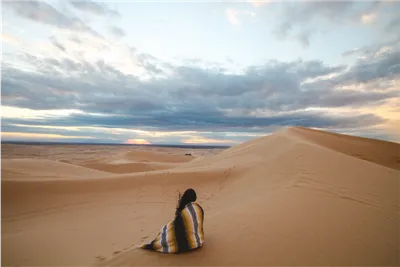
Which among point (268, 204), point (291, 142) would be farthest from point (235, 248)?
point (291, 142)

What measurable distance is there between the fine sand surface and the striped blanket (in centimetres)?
14

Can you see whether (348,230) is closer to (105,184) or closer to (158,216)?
(158,216)

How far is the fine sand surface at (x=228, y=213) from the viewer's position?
11.7ft

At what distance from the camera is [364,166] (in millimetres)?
7836

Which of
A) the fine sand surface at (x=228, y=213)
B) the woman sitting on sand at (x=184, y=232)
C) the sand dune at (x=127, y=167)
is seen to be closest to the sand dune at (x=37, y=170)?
the fine sand surface at (x=228, y=213)

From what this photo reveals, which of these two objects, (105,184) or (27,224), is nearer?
(27,224)

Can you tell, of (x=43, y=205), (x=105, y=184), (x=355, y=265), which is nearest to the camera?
(x=355, y=265)

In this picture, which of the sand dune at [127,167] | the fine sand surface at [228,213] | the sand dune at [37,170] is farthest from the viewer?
the sand dune at [127,167]

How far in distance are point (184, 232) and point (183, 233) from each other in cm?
2

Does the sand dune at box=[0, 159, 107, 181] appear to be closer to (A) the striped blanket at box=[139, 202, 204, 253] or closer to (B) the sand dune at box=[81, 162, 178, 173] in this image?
(B) the sand dune at box=[81, 162, 178, 173]

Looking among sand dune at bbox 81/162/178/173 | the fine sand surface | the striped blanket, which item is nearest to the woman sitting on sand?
the striped blanket

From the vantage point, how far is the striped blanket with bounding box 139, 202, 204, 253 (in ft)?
11.8

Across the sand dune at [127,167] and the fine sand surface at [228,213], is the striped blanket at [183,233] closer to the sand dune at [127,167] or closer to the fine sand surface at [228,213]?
the fine sand surface at [228,213]

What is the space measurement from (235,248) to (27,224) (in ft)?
18.2
